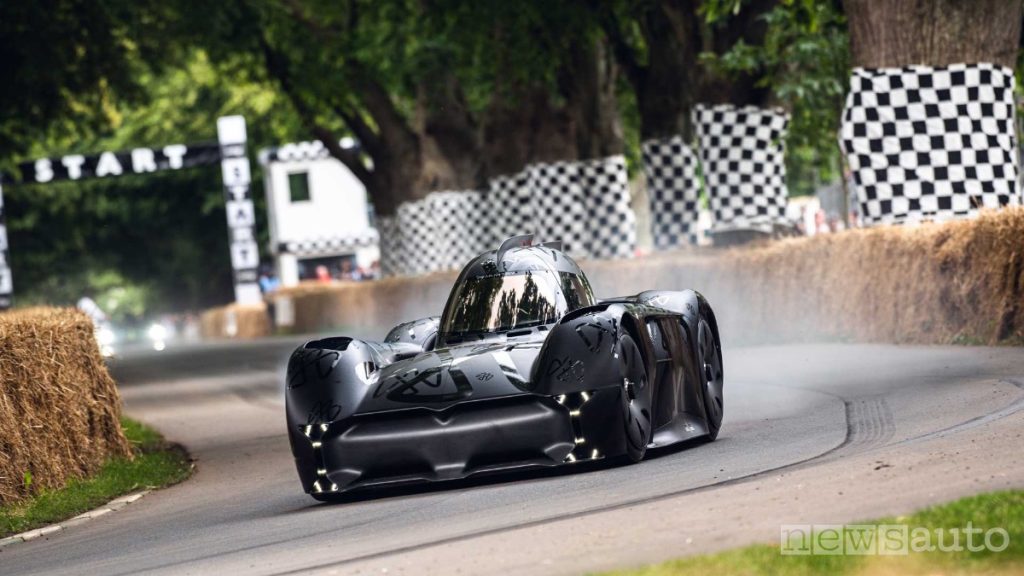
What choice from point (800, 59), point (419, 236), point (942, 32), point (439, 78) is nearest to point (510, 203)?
point (439, 78)

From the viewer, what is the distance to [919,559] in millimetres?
5922

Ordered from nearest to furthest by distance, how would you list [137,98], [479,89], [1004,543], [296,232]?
1. [1004,543]
2. [479,89]
3. [137,98]
4. [296,232]

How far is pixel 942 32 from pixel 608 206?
1432cm

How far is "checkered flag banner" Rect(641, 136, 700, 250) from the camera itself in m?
28.8

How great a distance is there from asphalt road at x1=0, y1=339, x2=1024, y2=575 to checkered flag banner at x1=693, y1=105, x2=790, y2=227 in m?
9.77

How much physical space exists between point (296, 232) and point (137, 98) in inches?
1710

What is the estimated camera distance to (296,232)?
81438 mm

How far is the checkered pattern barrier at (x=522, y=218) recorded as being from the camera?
104 ft

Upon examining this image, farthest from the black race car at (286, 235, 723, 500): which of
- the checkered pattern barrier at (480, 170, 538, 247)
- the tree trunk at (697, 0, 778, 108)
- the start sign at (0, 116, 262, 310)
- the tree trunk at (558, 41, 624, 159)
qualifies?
the start sign at (0, 116, 262, 310)

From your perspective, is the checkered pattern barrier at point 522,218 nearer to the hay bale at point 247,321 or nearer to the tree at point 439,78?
the tree at point 439,78

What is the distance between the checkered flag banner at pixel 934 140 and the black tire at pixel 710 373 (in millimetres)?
6794

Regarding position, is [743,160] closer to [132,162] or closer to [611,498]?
[611,498]

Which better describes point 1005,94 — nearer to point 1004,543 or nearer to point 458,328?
point 458,328

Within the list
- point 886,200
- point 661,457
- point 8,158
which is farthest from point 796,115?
point 661,457
